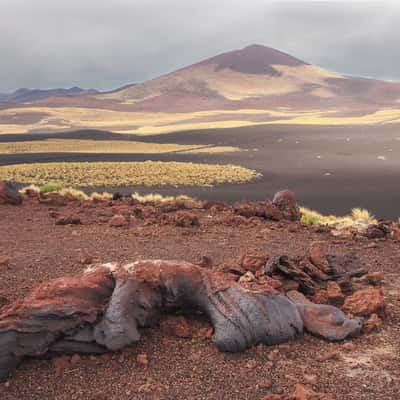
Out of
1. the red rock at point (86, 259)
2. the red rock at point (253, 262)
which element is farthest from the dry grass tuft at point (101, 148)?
the red rock at point (253, 262)

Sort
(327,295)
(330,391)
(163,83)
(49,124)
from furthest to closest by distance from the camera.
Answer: (163,83) < (49,124) < (327,295) < (330,391)

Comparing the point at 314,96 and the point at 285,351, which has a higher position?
the point at 314,96

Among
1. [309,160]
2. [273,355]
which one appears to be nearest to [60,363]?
[273,355]

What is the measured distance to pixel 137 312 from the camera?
16.3ft

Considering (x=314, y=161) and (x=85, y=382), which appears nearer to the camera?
(x=85, y=382)

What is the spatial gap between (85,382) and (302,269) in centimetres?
342

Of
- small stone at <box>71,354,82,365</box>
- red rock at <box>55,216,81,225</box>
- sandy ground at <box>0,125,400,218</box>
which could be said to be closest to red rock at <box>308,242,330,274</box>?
small stone at <box>71,354,82,365</box>

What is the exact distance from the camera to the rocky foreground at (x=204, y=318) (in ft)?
14.4

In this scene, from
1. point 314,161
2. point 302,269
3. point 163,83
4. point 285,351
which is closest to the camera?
point 285,351

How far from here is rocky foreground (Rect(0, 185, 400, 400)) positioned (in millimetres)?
4379

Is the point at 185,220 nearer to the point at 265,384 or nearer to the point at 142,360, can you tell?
the point at 142,360

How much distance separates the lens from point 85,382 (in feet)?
14.6

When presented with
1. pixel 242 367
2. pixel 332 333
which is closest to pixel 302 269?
pixel 332 333

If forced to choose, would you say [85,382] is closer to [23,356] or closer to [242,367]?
[23,356]
